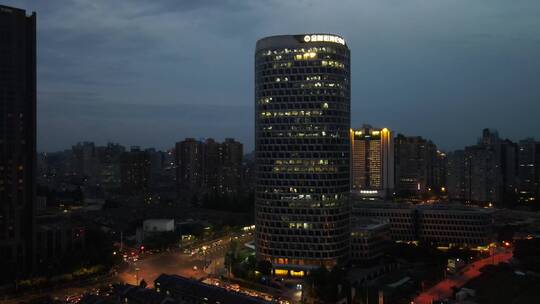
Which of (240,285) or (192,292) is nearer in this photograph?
(192,292)

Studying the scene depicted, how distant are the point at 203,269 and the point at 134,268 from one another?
5.69m

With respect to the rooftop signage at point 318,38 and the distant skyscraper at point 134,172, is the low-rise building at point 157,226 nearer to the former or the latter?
the rooftop signage at point 318,38

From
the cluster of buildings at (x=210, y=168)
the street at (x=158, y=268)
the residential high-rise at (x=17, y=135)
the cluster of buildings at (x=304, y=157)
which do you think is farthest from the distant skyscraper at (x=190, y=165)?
the cluster of buildings at (x=304, y=157)

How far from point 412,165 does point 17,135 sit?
80327 millimetres

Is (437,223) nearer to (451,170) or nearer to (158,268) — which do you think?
(158,268)

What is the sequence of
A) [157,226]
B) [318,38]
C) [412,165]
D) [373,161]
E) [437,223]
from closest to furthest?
[318,38] < [437,223] < [157,226] < [373,161] < [412,165]

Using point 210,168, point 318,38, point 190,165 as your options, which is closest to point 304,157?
point 318,38

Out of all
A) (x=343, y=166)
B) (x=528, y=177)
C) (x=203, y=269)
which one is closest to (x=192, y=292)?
(x=203, y=269)

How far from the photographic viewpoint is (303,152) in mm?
40188

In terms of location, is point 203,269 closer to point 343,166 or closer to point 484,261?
point 343,166

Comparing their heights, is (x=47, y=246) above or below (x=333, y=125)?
below

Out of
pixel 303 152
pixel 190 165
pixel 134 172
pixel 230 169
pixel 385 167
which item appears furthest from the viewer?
pixel 134 172

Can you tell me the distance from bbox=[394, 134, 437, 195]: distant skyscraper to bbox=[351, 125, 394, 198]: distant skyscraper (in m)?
7.66

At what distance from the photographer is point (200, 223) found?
205ft
